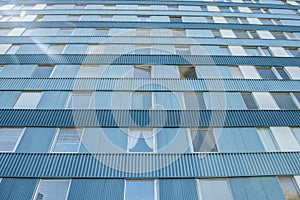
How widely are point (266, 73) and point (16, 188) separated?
17.7 meters

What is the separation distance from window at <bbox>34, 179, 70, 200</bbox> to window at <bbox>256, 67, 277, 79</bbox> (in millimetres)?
15165

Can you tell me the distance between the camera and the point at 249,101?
40.8 feet

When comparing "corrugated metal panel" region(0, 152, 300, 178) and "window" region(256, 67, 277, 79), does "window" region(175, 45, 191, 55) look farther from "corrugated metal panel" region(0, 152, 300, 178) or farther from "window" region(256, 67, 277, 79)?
"corrugated metal panel" region(0, 152, 300, 178)

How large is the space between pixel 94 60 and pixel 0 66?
23.9 ft

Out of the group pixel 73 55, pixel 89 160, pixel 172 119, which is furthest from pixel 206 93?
pixel 73 55

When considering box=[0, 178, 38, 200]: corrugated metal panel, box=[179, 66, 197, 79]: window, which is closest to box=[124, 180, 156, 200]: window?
box=[0, 178, 38, 200]: corrugated metal panel

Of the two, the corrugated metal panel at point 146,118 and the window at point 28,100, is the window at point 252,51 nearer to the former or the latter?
the corrugated metal panel at point 146,118

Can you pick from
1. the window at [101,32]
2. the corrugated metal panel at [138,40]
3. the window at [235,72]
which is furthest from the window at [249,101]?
the window at [101,32]

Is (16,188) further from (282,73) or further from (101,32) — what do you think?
(282,73)

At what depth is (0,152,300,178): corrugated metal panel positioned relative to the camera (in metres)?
8.81

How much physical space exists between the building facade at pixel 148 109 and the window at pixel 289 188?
0.05 meters

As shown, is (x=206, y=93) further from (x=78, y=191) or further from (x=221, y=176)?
(x=78, y=191)

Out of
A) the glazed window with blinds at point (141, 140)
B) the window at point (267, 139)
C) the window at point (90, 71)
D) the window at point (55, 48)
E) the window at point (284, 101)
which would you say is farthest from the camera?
the window at point (55, 48)

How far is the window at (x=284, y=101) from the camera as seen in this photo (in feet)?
40.3
